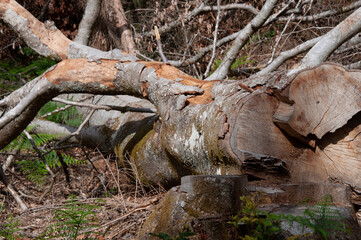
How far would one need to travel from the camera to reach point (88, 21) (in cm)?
557

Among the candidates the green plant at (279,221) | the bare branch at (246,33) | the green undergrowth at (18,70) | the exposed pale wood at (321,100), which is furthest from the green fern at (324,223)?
the green undergrowth at (18,70)

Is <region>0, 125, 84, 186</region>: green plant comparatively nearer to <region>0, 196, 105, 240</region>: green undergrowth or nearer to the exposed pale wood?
<region>0, 196, 105, 240</region>: green undergrowth

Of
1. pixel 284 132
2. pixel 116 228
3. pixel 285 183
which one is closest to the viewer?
pixel 285 183

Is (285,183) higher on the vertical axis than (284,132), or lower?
lower

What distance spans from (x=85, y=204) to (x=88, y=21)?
3.63m

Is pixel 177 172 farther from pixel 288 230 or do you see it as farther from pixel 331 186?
pixel 288 230

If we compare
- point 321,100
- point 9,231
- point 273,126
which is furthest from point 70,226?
point 321,100

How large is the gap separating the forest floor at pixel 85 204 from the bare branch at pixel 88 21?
182cm

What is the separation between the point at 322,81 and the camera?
2.09 metres

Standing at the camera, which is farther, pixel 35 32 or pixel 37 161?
pixel 35 32

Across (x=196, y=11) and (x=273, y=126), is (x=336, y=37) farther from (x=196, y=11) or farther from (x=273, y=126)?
(x=196, y=11)

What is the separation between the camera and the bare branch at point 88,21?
18.3ft

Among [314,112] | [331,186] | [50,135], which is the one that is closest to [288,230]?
[331,186]

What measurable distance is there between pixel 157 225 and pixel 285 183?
72cm
